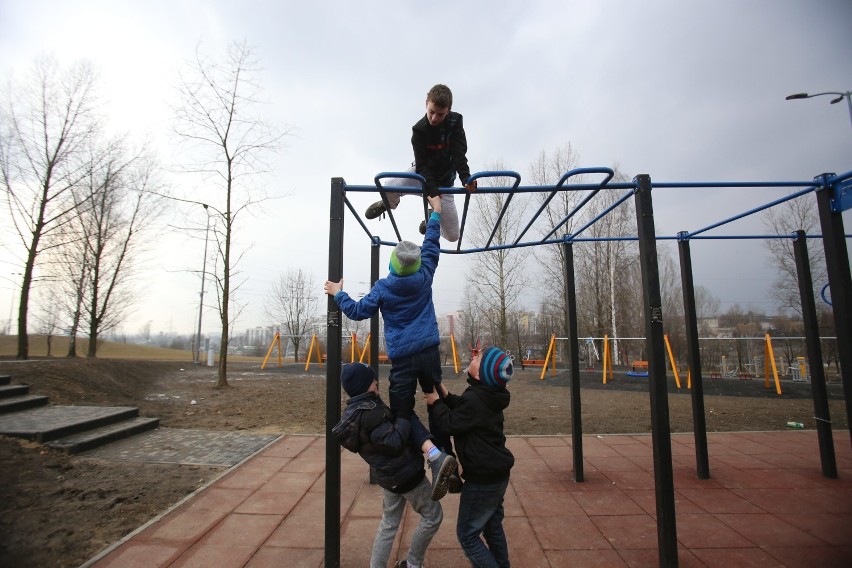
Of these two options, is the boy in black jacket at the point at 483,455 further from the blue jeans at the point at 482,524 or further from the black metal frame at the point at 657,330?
the black metal frame at the point at 657,330

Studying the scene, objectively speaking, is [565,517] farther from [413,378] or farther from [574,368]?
[413,378]

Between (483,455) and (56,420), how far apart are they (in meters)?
6.32

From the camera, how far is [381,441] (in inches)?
85.3

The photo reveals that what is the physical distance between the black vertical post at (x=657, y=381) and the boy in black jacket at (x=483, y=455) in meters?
1.01

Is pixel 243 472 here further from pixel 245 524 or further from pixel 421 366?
pixel 421 366

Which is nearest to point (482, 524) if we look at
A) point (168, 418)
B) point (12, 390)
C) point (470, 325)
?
point (168, 418)

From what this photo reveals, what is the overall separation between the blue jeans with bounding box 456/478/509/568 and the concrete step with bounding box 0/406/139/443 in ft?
17.8

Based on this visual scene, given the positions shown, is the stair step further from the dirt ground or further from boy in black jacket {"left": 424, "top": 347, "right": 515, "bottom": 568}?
boy in black jacket {"left": 424, "top": 347, "right": 515, "bottom": 568}

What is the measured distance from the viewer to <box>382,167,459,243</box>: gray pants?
314 cm

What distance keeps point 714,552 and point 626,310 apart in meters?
23.4

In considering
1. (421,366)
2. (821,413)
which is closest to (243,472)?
(421,366)

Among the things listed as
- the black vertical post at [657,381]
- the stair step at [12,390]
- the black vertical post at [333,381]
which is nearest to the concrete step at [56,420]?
the stair step at [12,390]

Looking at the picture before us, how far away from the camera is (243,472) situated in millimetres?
4363

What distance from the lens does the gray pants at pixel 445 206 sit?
3.14 metres
